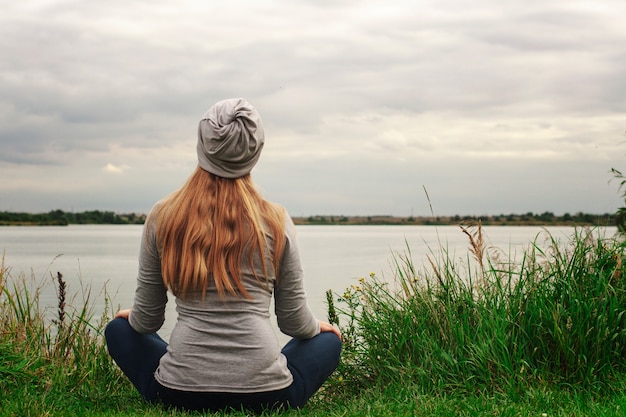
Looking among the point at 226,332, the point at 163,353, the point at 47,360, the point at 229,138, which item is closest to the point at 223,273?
the point at 226,332

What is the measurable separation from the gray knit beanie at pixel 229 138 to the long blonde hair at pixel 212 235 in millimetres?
56

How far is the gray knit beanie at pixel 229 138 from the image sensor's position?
2818mm

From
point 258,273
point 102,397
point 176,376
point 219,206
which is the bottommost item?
point 102,397

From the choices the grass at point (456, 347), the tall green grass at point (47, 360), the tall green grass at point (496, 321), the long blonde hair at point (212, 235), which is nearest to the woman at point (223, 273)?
the long blonde hair at point (212, 235)

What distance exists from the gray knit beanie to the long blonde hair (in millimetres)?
56

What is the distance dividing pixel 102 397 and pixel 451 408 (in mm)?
1999

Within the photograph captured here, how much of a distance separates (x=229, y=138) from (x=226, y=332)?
33.3 inches

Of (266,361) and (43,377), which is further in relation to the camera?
(43,377)

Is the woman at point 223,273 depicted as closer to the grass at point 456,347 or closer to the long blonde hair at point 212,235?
the long blonde hair at point 212,235

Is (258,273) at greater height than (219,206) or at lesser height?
lesser

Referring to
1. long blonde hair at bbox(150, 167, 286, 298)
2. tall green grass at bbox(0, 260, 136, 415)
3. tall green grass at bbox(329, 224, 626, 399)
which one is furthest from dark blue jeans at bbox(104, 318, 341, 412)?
tall green grass at bbox(329, 224, 626, 399)

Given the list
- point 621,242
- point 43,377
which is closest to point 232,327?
point 43,377

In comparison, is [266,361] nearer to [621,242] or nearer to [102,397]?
[102,397]

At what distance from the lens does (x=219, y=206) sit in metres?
2.82
